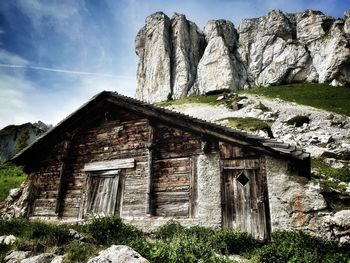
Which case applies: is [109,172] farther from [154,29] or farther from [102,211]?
[154,29]

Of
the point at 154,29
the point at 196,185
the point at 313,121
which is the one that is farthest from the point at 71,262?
the point at 154,29

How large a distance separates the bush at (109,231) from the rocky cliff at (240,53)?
183 feet

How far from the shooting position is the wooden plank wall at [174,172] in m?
11.0

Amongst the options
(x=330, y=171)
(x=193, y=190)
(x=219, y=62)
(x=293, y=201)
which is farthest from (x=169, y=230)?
(x=219, y=62)

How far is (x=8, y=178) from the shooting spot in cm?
2559

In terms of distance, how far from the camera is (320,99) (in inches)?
1718

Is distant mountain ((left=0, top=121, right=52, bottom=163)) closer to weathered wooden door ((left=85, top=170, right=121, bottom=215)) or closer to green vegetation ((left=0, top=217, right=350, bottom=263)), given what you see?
weathered wooden door ((left=85, top=170, right=121, bottom=215))

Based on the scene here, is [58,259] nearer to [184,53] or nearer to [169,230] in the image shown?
[169,230]

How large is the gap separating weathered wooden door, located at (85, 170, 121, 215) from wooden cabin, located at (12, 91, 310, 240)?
4 cm

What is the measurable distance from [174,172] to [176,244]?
481 cm

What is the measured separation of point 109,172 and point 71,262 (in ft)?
19.9

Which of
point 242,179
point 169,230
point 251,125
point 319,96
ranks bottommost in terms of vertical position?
point 169,230

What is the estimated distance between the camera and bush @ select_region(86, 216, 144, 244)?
32.4ft

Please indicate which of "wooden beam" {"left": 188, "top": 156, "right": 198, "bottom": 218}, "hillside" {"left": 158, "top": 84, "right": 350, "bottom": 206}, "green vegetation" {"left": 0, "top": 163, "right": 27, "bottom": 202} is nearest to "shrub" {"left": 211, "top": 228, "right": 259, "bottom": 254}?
"wooden beam" {"left": 188, "top": 156, "right": 198, "bottom": 218}
